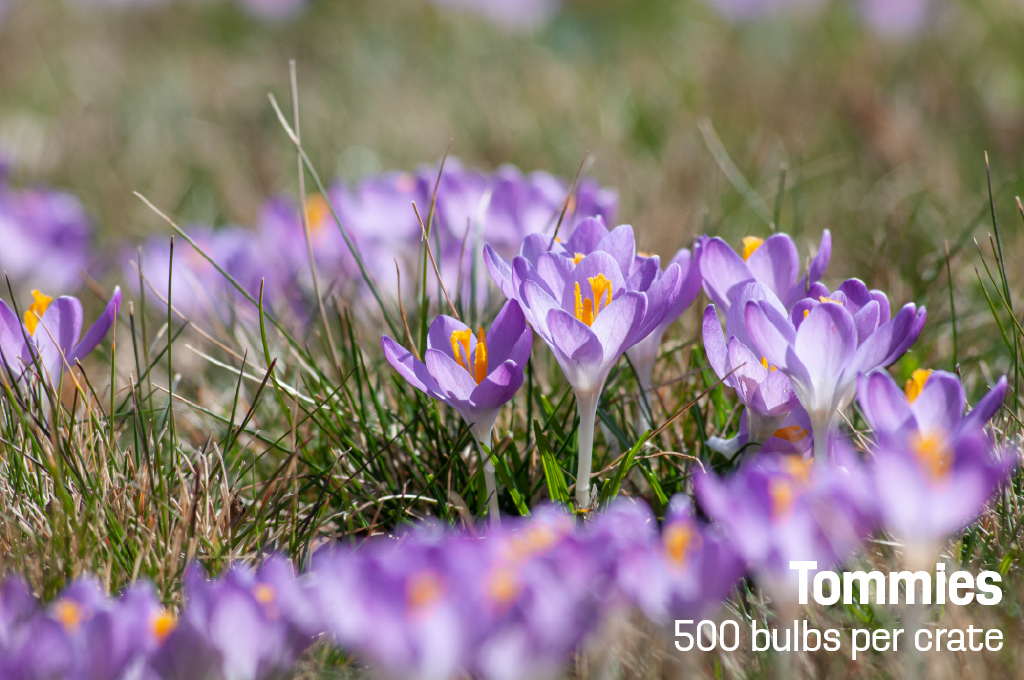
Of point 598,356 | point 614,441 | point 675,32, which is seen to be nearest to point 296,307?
point 614,441

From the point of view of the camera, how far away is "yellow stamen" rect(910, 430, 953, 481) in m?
1.01

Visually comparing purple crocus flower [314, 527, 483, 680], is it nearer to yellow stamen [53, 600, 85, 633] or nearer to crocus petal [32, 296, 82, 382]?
yellow stamen [53, 600, 85, 633]

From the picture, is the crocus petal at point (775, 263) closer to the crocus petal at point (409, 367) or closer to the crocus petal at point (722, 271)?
the crocus petal at point (722, 271)

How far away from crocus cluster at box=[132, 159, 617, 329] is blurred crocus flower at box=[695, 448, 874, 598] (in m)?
0.93

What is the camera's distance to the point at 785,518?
3.13 feet

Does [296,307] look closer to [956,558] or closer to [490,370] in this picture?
[490,370]

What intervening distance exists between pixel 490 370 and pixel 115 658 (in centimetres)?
58

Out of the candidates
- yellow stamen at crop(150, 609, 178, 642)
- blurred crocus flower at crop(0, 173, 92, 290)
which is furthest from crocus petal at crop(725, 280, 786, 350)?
blurred crocus flower at crop(0, 173, 92, 290)

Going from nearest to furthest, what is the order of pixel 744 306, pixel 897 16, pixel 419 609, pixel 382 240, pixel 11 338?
pixel 419 609 < pixel 744 306 < pixel 11 338 < pixel 382 240 < pixel 897 16

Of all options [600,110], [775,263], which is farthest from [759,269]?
[600,110]

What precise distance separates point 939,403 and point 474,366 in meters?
0.59

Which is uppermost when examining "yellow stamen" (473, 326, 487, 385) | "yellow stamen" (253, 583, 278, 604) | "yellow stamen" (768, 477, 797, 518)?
"yellow stamen" (473, 326, 487, 385)

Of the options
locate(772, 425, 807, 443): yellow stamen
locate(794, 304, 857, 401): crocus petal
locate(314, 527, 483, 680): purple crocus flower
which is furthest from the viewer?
locate(772, 425, 807, 443): yellow stamen

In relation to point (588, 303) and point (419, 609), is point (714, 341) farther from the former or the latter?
point (419, 609)
